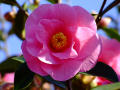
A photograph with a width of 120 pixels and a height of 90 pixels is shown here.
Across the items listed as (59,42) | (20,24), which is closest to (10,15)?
(20,24)

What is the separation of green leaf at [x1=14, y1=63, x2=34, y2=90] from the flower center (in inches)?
5.5

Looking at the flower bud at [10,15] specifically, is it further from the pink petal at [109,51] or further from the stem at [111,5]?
the stem at [111,5]

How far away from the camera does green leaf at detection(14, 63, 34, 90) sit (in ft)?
3.58

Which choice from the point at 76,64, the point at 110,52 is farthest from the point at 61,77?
the point at 110,52

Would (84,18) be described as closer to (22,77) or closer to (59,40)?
(59,40)

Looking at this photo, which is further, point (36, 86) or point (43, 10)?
point (36, 86)

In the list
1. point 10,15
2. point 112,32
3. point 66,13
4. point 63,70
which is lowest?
point 112,32

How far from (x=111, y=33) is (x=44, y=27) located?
99 cm

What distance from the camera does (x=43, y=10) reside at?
1035 mm

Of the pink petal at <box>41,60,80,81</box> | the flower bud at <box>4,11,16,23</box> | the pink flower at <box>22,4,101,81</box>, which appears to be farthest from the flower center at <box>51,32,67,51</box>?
the flower bud at <box>4,11,16,23</box>

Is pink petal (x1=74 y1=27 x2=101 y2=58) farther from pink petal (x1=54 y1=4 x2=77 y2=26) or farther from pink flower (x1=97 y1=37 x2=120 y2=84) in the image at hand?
pink flower (x1=97 y1=37 x2=120 y2=84)

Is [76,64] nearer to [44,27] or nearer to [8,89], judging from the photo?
[44,27]

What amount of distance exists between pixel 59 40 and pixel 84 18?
0.49 feet

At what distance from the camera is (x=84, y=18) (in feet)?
3.26
